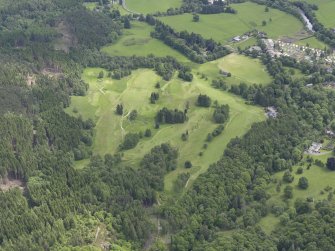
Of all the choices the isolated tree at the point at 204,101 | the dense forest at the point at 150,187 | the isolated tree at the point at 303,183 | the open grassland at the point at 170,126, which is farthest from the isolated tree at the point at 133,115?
the isolated tree at the point at 303,183

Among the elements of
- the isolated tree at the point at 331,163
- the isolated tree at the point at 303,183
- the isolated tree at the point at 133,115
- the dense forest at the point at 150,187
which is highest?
the isolated tree at the point at 331,163

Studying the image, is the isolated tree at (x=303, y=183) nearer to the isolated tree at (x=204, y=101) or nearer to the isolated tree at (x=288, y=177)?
the isolated tree at (x=288, y=177)

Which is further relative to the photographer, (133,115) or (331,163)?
(133,115)

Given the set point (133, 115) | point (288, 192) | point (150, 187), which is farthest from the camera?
point (133, 115)

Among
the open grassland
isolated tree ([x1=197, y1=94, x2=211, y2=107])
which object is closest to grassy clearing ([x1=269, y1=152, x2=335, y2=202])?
the open grassland

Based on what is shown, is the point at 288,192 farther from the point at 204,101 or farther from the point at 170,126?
the point at 204,101

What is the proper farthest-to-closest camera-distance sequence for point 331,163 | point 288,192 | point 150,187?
1. point 331,163
2. point 150,187
3. point 288,192

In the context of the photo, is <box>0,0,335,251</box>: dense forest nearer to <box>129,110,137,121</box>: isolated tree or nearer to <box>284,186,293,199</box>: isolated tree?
<box>284,186,293,199</box>: isolated tree

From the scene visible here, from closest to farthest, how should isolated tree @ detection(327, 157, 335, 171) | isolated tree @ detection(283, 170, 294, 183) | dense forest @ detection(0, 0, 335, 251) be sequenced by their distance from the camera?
dense forest @ detection(0, 0, 335, 251), isolated tree @ detection(283, 170, 294, 183), isolated tree @ detection(327, 157, 335, 171)

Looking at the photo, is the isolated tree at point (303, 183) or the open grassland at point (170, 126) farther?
the open grassland at point (170, 126)

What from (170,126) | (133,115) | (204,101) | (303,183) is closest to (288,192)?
(303,183)

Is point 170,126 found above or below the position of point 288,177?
below
